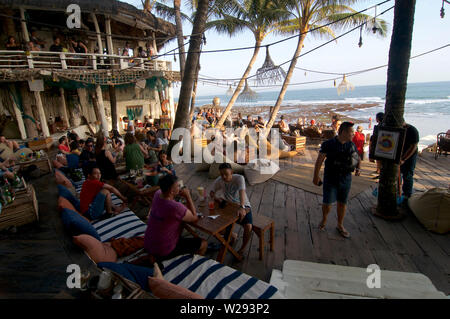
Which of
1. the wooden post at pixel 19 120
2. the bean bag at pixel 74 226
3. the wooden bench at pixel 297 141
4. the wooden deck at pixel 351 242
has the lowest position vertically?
the wooden deck at pixel 351 242

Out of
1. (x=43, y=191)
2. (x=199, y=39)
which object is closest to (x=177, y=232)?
(x=43, y=191)

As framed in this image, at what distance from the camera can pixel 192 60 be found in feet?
22.6

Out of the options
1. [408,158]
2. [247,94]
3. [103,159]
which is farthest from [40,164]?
[247,94]

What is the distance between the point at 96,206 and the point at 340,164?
3.98 metres

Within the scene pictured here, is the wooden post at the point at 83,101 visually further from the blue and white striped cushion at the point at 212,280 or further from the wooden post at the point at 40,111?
the blue and white striped cushion at the point at 212,280

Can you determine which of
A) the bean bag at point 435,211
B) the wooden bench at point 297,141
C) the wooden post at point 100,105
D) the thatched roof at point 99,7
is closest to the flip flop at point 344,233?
the bean bag at point 435,211

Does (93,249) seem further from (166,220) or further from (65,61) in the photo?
(65,61)

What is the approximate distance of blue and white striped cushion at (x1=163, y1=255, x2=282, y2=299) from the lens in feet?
7.91

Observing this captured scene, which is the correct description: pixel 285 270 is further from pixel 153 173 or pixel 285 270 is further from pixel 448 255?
pixel 153 173

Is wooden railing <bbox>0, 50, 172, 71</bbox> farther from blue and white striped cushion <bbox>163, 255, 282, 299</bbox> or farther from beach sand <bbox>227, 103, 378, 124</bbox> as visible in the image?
beach sand <bbox>227, 103, 378, 124</bbox>

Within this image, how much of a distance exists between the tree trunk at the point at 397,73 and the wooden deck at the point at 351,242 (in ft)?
2.17

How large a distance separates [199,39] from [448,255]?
280 inches

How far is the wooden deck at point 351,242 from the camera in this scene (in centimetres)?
322

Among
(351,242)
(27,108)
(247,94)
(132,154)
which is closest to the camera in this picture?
(351,242)
